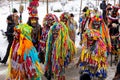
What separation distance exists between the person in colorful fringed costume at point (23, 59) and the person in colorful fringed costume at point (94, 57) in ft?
3.28

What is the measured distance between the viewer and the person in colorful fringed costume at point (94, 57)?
696cm

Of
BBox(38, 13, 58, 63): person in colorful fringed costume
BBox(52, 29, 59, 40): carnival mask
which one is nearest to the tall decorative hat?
BBox(38, 13, 58, 63): person in colorful fringed costume

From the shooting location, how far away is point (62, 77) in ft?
26.2

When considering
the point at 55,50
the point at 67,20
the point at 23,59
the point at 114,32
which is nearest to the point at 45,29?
the point at 55,50

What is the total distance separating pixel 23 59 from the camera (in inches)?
256

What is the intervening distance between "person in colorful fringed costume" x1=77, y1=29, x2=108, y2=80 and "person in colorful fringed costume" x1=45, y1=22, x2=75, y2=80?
861 millimetres

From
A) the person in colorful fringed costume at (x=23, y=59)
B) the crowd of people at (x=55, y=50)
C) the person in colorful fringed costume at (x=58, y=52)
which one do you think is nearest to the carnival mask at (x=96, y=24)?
the crowd of people at (x=55, y=50)

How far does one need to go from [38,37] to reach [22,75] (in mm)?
3625

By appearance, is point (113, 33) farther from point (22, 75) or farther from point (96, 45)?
point (22, 75)

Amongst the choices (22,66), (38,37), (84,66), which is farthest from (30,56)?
(38,37)

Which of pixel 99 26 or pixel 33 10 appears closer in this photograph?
pixel 99 26

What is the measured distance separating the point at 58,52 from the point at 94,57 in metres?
1.15

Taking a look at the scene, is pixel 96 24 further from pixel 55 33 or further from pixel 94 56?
pixel 94 56

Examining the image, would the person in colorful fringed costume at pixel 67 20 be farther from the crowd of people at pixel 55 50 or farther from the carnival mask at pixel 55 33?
the carnival mask at pixel 55 33
